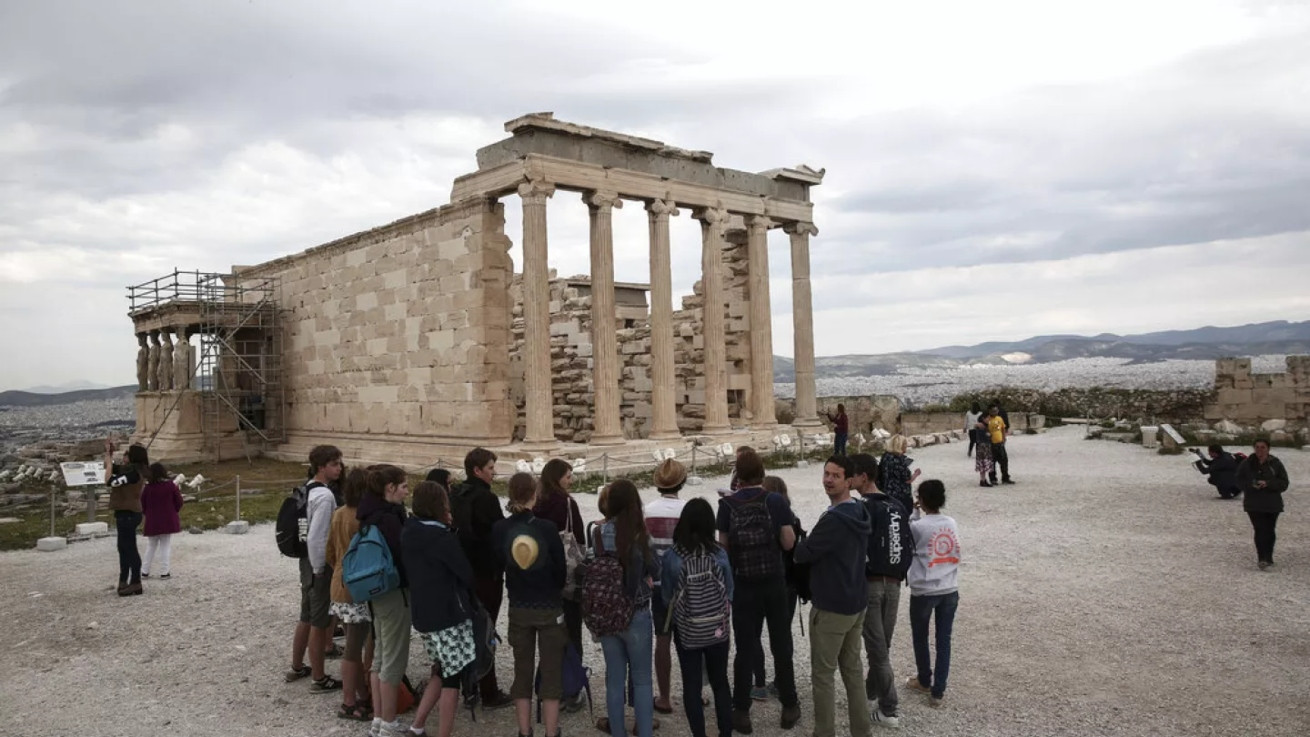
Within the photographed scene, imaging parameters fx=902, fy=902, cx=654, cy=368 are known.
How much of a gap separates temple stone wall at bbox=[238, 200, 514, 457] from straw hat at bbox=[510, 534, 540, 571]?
14.4m

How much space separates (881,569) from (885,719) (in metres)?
1.00

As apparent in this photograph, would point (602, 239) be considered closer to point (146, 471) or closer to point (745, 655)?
point (146, 471)

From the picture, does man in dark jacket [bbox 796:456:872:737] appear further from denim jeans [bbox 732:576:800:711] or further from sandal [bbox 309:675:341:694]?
sandal [bbox 309:675:341:694]

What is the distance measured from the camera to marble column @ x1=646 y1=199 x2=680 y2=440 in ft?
67.1

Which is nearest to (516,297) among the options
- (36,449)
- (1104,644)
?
(36,449)

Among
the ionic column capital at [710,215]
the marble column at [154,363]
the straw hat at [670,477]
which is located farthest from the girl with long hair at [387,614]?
the marble column at [154,363]

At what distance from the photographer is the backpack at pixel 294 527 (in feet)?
21.8

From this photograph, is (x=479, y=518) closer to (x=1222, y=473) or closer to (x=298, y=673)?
(x=298, y=673)

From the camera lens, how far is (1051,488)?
1536 cm

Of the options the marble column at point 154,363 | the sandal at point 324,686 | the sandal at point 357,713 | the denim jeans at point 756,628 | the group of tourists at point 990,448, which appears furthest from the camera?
the marble column at point 154,363

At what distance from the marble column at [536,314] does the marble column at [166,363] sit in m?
14.5

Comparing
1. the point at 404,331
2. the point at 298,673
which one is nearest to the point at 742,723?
the point at 298,673

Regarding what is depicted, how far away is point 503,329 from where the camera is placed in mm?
19812

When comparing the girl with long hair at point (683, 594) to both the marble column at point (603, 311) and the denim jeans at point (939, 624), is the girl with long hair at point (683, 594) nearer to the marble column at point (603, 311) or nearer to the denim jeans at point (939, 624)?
the denim jeans at point (939, 624)
